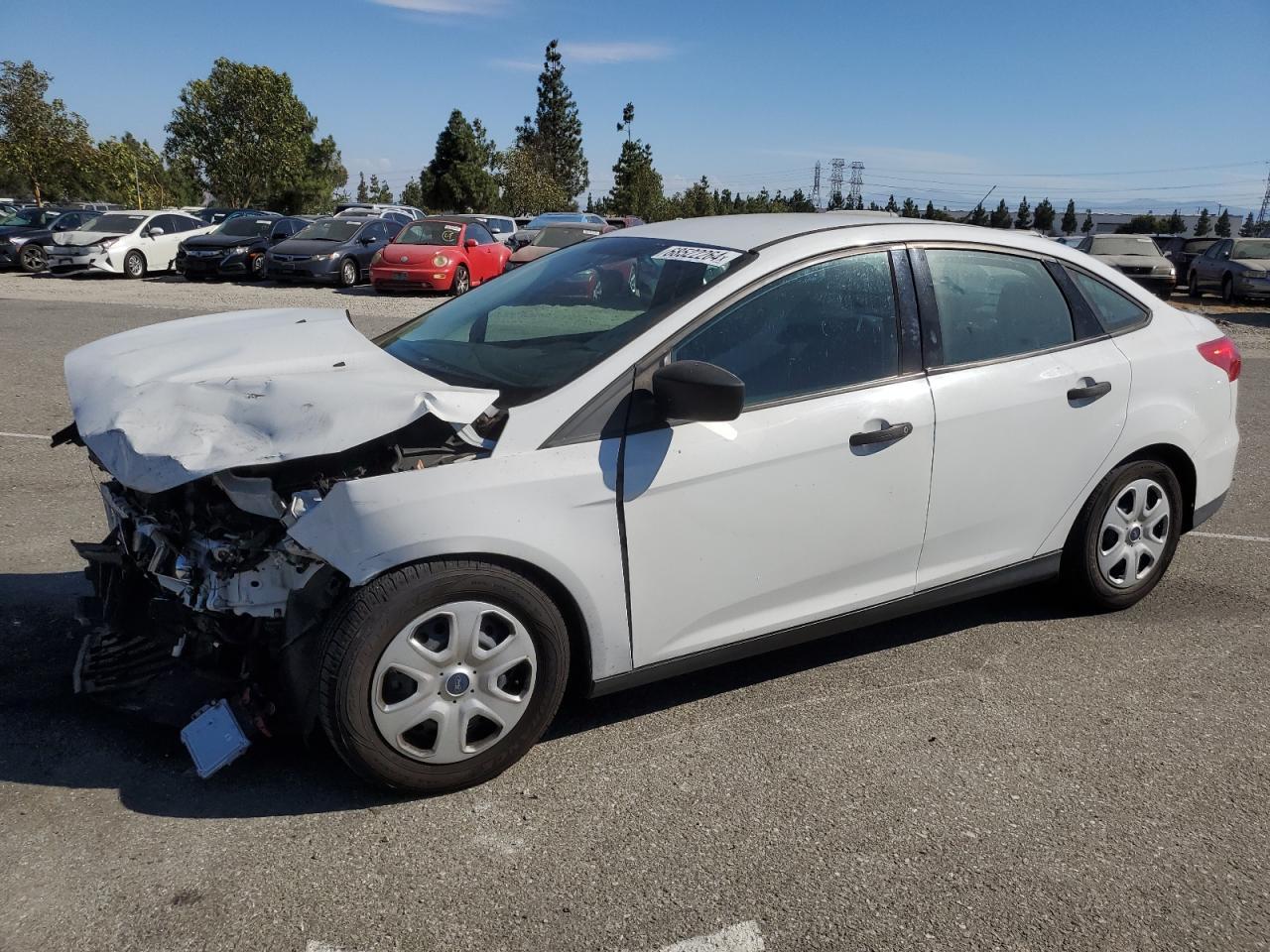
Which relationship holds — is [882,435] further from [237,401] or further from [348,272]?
[348,272]

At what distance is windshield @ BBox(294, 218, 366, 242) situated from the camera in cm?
2320

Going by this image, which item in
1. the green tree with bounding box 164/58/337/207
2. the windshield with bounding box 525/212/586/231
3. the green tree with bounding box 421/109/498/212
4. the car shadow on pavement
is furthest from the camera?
the green tree with bounding box 421/109/498/212

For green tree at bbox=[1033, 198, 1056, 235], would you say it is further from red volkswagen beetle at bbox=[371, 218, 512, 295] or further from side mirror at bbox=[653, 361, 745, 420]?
side mirror at bbox=[653, 361, 745, 420]

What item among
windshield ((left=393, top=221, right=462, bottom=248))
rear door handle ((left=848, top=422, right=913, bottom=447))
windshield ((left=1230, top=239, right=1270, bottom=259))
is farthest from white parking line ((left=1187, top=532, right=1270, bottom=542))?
windshield ((left=1230, top=239, right=1270, bottom=259))

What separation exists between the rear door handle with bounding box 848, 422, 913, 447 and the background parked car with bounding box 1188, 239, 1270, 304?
23849 mm

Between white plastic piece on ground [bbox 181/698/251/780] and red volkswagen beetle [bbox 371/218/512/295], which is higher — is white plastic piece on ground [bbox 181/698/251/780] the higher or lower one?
the higher one

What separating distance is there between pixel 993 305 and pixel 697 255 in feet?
4.07

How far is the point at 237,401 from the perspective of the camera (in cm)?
310

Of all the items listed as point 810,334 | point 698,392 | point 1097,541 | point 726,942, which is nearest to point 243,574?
point 698,392

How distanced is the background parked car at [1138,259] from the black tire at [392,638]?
71.9 ft

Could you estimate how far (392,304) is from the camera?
19312 millimetres

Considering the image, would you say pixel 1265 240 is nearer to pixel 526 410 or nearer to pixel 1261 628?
pixel 1261 628

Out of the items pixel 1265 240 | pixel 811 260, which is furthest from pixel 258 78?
pixel 811 260

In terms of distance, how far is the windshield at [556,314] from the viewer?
3406 mm
